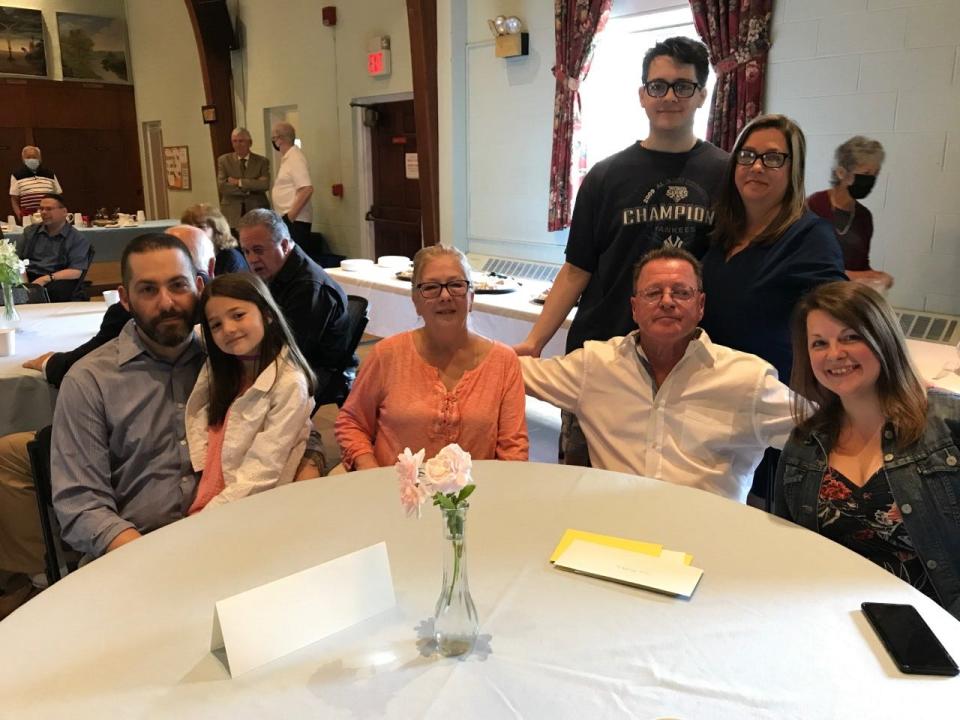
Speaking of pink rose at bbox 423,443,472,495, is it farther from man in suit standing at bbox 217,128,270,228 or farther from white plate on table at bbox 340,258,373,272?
man in suit standing at bbox 217,128,270,228

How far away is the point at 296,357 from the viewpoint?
1.97 metres

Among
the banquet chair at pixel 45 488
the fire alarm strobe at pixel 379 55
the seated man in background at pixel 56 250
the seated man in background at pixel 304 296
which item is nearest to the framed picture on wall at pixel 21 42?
the seated man in background at pixel 56 250

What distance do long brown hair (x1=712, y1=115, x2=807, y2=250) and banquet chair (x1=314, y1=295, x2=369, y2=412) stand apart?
150 cm

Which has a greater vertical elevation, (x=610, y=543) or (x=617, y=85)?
(x=617, y=85)

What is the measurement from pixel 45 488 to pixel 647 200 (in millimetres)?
1814

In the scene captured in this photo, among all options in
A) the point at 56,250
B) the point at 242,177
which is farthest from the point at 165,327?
the point at 242,177

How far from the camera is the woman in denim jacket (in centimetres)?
144

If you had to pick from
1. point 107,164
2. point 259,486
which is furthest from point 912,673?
point 107,164

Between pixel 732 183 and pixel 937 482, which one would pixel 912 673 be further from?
pixel 732 183

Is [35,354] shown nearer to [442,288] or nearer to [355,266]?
[442,288]

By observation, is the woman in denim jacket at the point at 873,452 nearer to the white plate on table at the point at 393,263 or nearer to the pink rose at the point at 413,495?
the pink rose at the point at 413,495

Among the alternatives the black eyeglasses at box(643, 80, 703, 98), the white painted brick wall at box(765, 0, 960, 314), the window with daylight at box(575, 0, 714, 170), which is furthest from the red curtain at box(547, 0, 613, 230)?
the black eyeglasses at box(643, 80, 703, 98)

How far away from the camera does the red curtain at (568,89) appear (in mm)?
4484

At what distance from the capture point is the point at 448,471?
0.97 meters
